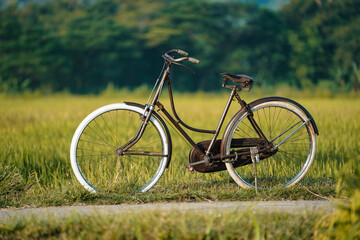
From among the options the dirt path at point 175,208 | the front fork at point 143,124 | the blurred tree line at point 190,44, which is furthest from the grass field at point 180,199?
the blurred tree line at point 190,44

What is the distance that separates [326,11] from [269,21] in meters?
3.77

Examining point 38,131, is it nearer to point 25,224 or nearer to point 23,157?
point 23,157

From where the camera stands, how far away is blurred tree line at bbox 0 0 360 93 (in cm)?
2850

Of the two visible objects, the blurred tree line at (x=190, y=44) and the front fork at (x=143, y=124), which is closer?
the front fork at (x=143, y=124)

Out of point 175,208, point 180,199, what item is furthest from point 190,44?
point 175,208

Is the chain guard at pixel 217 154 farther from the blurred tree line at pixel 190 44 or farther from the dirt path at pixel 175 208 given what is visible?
the blurred tree line at pixel 190 44

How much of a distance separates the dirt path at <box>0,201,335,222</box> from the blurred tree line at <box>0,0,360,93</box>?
991 inches

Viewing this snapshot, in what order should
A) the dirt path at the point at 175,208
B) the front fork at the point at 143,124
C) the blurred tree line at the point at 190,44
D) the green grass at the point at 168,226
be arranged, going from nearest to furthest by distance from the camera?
the green grass at the point at 168,226
the dirt path at the point at 175,208
the front fork at the point at 143,124
the blurred tree line at the point at 190,44

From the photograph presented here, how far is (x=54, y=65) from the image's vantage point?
2806 cm

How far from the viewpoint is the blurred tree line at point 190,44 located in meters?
28.5

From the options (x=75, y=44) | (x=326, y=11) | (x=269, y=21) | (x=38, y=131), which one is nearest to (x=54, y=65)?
(x=75, y=44)

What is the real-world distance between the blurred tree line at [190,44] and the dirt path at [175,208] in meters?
25.2

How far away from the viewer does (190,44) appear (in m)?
31.1

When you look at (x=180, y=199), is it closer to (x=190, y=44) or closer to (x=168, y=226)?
(x=168, y=226)
